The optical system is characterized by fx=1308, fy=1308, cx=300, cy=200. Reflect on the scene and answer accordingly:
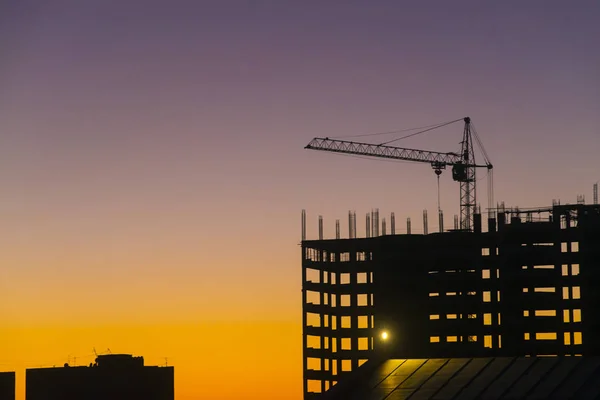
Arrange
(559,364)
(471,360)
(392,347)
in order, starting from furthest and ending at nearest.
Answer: (392,347)
(471,360)
(559,364)

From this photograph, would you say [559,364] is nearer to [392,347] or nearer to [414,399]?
[414,399]

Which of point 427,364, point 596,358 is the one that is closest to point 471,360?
point 427,364

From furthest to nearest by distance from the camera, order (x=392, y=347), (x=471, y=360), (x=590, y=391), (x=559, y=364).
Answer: (x=392, y=347)
(x=471, y=360)
(x=559, y=364)
(x=590, y=391)

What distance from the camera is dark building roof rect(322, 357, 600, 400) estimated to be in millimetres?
78688

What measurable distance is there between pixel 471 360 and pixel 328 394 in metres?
10.1

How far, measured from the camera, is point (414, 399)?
83188 millimetres

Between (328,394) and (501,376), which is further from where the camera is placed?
(328,394)

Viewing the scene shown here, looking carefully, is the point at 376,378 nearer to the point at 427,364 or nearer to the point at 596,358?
the point at 427,364

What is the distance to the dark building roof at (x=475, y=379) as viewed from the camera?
78.7m

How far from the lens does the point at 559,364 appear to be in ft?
269

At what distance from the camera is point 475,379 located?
8350cm

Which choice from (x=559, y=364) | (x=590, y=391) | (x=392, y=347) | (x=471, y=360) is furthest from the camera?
(x=392, y=347)

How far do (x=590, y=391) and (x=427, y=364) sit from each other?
14.9 metres

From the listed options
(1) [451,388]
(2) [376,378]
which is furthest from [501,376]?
(2) [376,378]
